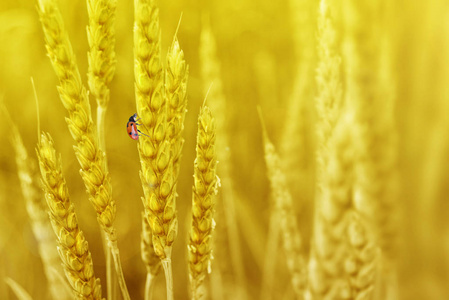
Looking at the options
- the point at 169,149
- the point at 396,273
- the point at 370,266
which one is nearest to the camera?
the point at 169,149

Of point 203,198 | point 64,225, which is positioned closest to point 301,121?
point 203,198

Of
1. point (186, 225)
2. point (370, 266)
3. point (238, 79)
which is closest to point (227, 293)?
point (186, 225)

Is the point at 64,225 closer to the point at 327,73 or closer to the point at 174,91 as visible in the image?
the point at 174,91

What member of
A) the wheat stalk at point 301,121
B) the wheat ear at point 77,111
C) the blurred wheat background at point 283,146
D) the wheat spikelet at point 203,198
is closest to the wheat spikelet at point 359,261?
the blurred wheat background at point 283,146

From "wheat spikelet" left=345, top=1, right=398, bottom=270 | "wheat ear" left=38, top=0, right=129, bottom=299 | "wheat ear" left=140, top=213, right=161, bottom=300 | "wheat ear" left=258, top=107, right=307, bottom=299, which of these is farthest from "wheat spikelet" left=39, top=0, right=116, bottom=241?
"wheat spikelet" left=345, top=1, right=398, bottom=270

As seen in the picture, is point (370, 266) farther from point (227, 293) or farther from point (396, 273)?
point (227, 293)
